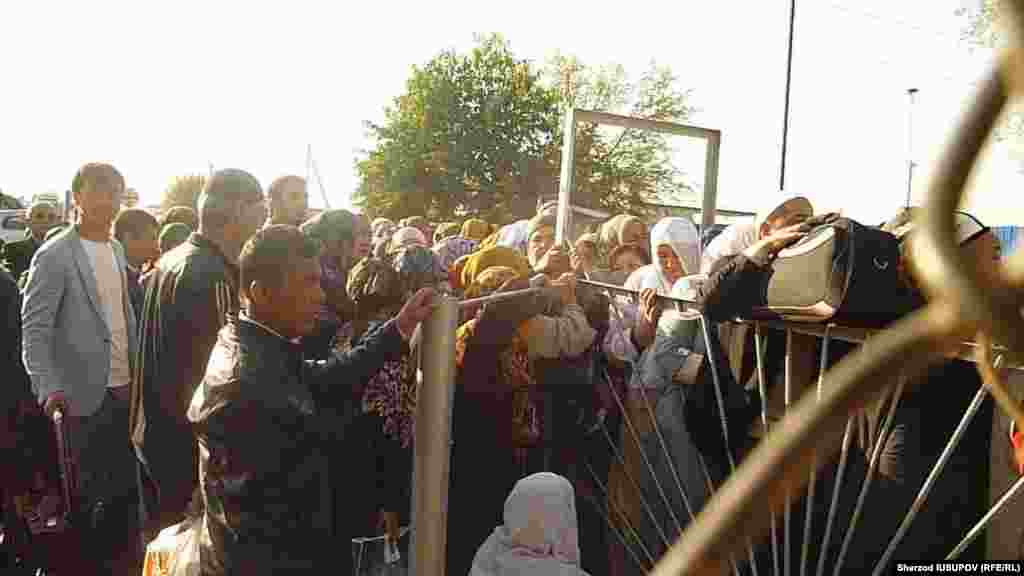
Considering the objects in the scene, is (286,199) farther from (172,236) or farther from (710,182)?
(710,182)

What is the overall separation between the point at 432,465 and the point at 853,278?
111 centimetres

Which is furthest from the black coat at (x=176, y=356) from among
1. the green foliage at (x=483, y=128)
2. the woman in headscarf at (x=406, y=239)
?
the green foliage at (x=483, y=128)

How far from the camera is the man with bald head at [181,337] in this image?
132 inches

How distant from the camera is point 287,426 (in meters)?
2.55

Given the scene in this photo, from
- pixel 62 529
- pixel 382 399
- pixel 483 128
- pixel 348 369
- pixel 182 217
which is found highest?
pixel 483 128

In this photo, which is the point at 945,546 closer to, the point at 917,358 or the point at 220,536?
the point at 220,536

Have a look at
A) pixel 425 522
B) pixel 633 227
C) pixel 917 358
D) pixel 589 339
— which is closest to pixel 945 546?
pixel 425 522

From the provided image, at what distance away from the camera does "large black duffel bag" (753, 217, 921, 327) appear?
2.60 metres

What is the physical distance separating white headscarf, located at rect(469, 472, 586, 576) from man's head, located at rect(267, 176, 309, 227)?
2.10 m

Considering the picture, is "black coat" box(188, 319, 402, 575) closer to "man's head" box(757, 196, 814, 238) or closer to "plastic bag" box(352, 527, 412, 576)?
"plastic bag" box(352, 527, 412, 576)

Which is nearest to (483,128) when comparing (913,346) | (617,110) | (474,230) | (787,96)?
(617,110)

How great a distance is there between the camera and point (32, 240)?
327 inches

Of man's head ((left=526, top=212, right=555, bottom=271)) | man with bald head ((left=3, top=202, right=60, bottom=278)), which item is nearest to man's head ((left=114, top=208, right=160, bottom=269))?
man's head ((left=526, top=212, right=555, bottom=271))

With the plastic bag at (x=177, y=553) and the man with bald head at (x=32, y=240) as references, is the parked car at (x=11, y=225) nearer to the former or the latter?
the man with bald head at (x=32, y=240)
